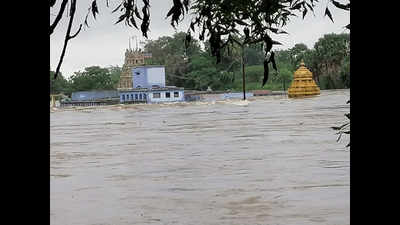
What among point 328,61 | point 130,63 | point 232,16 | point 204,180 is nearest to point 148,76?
point 130,63

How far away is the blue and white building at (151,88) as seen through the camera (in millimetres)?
29734

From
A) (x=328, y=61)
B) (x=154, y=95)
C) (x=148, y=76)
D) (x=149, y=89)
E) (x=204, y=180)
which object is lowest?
(x=204, y=180)

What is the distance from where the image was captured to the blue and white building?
29734 mm

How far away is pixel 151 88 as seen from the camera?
30.4 meters

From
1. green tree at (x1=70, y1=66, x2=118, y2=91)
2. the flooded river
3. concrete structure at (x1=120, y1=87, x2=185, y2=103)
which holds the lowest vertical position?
the flooded river

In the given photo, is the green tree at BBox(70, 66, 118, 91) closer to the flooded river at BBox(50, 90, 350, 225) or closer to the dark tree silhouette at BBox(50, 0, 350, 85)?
the flooded river at BBox(50, 90, 350, 225)

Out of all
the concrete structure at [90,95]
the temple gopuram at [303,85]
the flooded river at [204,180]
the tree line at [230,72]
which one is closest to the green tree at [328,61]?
the tree line at [230,72]

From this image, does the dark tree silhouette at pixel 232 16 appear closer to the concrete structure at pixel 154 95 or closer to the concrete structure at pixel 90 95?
the concrete structure at pixel 154 95

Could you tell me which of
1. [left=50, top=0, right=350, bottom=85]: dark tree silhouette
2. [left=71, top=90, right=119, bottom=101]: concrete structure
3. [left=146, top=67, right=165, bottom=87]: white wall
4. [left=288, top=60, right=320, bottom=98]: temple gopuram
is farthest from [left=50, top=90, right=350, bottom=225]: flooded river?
[left=71, top=90, right=119, bottom=101]: concrete structure

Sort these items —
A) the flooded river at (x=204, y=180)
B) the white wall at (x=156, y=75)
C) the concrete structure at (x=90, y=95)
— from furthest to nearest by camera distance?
the concrete structure at (x=90, y=95) → the white wall at (x=156, y=75) → the flooded river at (x=204, y=180)

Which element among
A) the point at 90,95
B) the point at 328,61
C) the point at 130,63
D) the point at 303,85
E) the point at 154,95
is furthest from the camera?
the point at 130,63

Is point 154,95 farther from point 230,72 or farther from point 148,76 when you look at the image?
point 230,72
